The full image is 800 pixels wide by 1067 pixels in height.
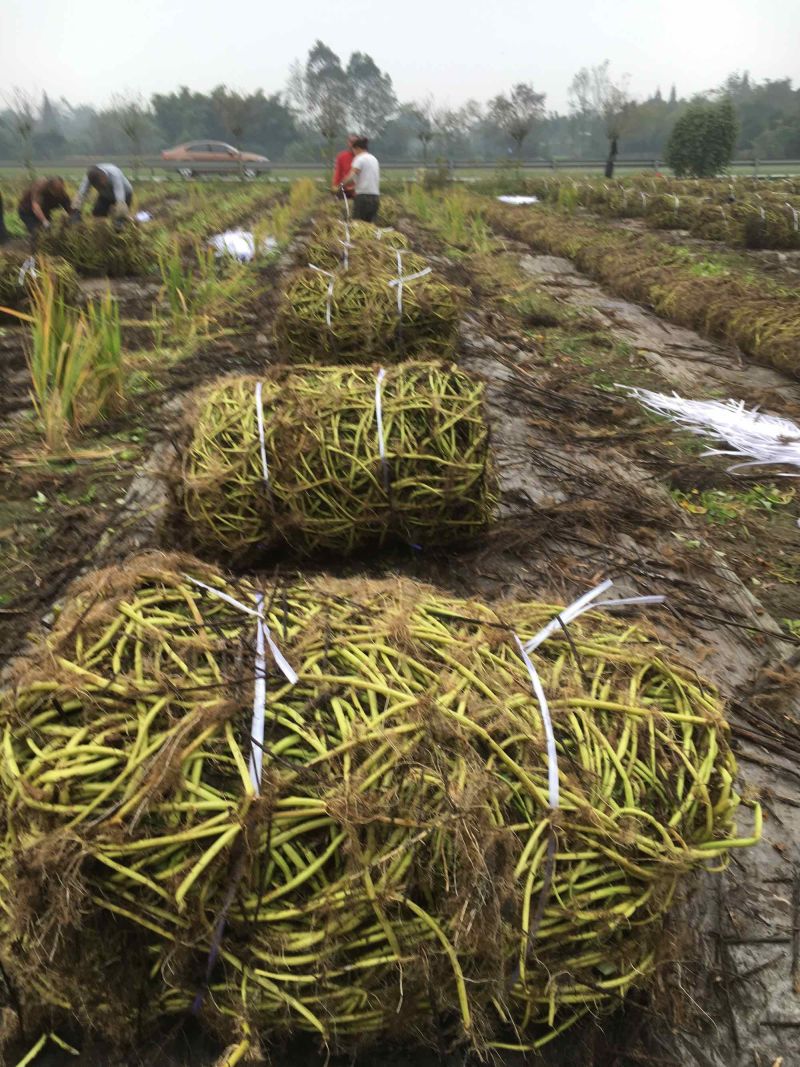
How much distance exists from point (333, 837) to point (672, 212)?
54.7 feet

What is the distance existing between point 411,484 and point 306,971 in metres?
1.88

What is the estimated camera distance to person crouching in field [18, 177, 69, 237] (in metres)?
9.43

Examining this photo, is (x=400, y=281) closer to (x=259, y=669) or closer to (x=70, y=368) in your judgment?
(x=70, y=368)

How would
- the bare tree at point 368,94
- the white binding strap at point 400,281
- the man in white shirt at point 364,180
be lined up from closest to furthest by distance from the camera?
the white binding strap at point 400,281 < the man in white shirt at point 364,180 < the bare tree at point 368,94

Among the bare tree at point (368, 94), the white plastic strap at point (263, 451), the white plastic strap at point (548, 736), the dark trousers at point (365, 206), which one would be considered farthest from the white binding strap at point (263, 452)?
the bare tree at point (368, 94)

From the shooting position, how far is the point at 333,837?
1.26 meters

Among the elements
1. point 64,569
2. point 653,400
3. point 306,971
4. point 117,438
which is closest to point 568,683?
point 306,971

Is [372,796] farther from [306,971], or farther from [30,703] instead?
[30,703]

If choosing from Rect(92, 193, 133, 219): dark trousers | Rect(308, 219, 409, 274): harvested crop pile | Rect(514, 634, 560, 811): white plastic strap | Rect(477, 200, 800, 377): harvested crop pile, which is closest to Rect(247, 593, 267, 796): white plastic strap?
Rect(514, 634, 560, 811): white plastic strap

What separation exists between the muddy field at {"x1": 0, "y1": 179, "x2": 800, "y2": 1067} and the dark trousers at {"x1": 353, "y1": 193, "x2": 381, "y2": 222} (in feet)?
12.3

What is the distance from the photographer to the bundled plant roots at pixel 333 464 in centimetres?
278

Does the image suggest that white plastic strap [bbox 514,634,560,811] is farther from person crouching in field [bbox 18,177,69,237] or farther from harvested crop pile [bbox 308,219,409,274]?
person crouching in field [bbox 18,177,69,237]

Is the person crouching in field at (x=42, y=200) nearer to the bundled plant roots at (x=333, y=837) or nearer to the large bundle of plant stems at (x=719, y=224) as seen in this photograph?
the bundled plant roots at (x=333, y=837)

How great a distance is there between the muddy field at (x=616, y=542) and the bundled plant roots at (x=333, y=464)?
0.73 feet
